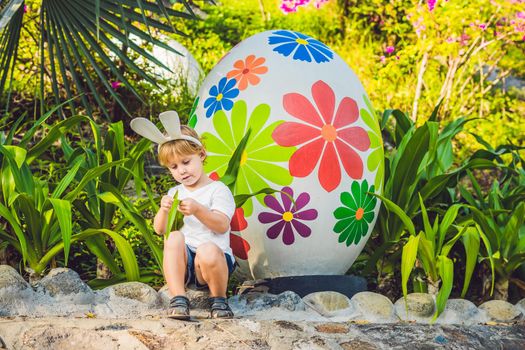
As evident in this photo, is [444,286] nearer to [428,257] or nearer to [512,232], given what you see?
[428,257]

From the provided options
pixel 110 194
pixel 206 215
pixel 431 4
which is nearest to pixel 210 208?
pixel 206 215

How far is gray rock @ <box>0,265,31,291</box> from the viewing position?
9.31 feet

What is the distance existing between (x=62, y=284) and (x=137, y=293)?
270mm

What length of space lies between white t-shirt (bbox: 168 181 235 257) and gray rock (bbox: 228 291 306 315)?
0.22 meters

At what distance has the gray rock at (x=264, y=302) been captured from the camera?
3201mm

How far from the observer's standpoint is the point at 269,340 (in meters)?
2.86

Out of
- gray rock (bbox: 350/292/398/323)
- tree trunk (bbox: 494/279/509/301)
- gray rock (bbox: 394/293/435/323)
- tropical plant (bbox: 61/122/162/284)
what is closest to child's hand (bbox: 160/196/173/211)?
tropical plant (bbox: 61/122/162/284)

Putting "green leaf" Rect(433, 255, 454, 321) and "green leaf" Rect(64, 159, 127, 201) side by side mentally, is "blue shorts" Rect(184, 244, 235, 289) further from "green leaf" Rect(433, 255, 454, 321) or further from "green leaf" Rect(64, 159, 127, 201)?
"green leaf" Rect(433, 255, 454, 321)

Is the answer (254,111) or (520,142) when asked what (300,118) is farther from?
(520,142)

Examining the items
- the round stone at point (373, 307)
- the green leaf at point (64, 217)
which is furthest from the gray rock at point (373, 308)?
the green leaf at point (64, 217)

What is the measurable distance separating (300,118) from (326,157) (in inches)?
7.5

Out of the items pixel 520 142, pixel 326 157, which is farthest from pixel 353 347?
pixel 520 142

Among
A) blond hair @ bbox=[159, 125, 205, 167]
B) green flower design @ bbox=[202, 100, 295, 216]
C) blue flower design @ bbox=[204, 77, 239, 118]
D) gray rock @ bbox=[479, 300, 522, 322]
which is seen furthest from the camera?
gray rock @ bbox=[479, 300, 522, 322]

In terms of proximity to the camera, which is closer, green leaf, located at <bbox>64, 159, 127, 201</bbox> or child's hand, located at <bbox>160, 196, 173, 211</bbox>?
child's hand, located at <bbox>160, 196, 173, 211</bbox>
